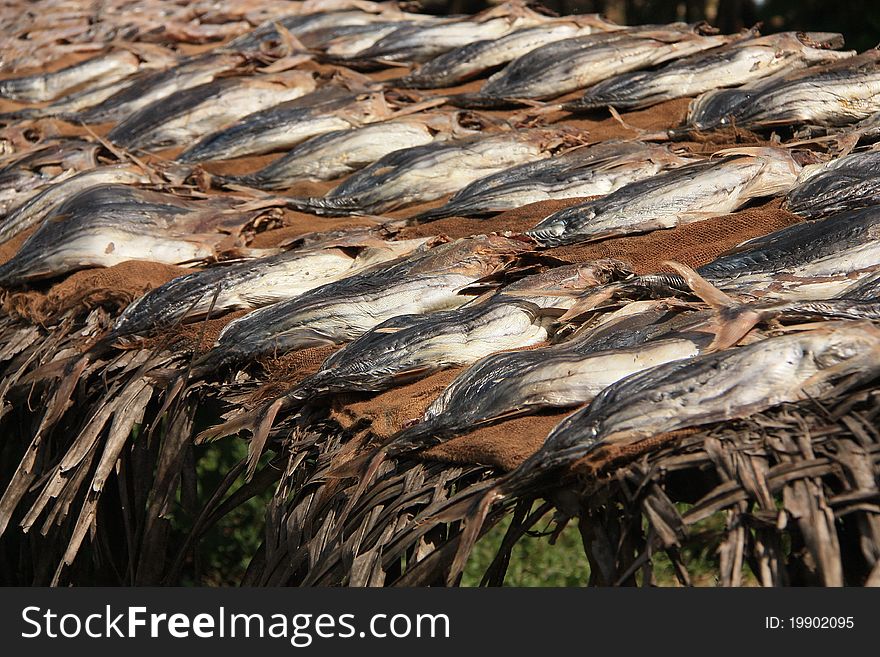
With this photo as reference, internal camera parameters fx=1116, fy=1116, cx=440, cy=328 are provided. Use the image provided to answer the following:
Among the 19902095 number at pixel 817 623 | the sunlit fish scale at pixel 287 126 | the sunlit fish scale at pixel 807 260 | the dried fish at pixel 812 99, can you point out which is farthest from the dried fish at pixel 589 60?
the 19902095 number at pixel 817 623

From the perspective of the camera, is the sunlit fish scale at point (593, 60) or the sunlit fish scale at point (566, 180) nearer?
the sunlit fish scale at point (566, 180)

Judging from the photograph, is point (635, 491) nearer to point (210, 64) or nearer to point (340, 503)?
point (340, 503)

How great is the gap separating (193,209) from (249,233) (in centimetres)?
20

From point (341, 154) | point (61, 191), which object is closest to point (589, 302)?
point (341, 154)

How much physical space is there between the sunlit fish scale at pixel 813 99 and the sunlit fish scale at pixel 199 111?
5.76 ft

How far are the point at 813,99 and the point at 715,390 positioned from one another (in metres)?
1.74

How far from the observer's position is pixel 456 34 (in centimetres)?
470

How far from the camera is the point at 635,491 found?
179 centimetres

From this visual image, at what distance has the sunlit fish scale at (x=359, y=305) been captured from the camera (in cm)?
262

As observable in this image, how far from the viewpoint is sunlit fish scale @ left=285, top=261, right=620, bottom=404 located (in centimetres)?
238

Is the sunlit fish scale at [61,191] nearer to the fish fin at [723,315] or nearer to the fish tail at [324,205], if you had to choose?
the fish tail at [324,205]

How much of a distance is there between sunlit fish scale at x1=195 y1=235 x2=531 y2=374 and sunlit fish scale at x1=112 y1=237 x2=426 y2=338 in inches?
6.6

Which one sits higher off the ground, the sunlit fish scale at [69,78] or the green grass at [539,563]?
the sunlit fish scale at [69,78]

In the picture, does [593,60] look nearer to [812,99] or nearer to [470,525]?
[812,99]
